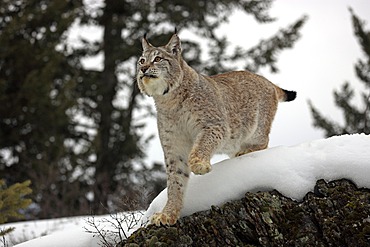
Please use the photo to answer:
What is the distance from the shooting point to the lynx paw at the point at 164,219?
5754 mm

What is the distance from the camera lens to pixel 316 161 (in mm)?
5668

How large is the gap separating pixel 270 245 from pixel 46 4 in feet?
44.0

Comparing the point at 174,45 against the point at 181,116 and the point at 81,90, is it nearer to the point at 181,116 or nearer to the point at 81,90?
the point at 181,116

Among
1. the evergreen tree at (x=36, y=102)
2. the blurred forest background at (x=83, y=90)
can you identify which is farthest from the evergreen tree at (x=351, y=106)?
the evergreen tree at (x=36, y=102)

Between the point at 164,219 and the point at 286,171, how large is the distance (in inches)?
45.3

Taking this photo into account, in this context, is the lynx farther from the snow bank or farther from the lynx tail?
the lynx tail

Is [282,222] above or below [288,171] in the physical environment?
below

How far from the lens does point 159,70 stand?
6027mm

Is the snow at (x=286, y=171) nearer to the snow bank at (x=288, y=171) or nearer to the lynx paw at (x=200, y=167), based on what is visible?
the snow bank at (x=288, y=171)

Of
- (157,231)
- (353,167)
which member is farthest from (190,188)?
(353,167)

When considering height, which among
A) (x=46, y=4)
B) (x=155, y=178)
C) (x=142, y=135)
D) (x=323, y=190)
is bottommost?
(x=155, y=178)

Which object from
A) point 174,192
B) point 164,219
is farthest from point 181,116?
point 164,219

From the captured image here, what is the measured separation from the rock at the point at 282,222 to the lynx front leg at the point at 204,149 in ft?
1.25

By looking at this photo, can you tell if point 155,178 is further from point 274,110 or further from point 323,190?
point 323,190
